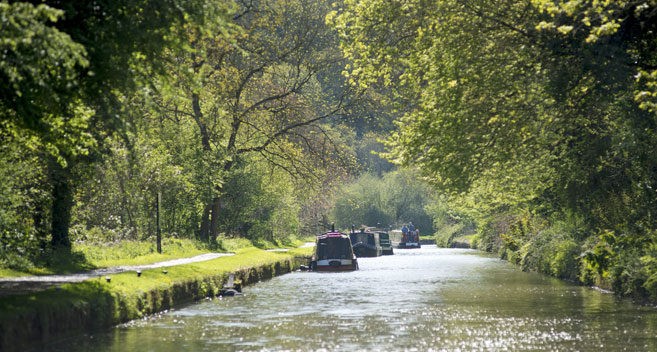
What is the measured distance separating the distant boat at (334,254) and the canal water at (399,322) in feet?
36.3

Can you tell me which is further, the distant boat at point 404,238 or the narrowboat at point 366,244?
the distant boat at point 404,238

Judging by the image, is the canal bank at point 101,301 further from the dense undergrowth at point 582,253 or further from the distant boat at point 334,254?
the distant boat at point 334,254

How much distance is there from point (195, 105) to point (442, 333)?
2561 cm

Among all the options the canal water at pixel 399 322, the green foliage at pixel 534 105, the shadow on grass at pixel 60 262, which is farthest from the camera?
the shadow on grass at pixel 60 262

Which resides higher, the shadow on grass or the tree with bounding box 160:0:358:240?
the tree with bounding box 160:0:358:240

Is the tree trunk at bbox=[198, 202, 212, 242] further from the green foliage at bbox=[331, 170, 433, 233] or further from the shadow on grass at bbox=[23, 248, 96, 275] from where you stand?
the green foliage at bbox=[331, 170, 433, 233]

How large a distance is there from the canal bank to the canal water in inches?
13.7

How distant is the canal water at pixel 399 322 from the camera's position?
15156 millimetres

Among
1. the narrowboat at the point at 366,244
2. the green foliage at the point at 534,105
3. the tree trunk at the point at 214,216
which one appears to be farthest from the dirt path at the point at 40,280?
the narrowboat at the point at 366,244

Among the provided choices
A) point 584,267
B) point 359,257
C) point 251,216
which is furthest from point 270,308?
point 359,257

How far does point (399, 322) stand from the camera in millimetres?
18641

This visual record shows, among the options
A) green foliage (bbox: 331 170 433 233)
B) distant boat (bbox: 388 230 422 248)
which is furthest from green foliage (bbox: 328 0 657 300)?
green foliage (bbox: 331 170 433 233)

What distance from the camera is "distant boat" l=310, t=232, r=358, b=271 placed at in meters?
41.0

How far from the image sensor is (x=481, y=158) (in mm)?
25172
